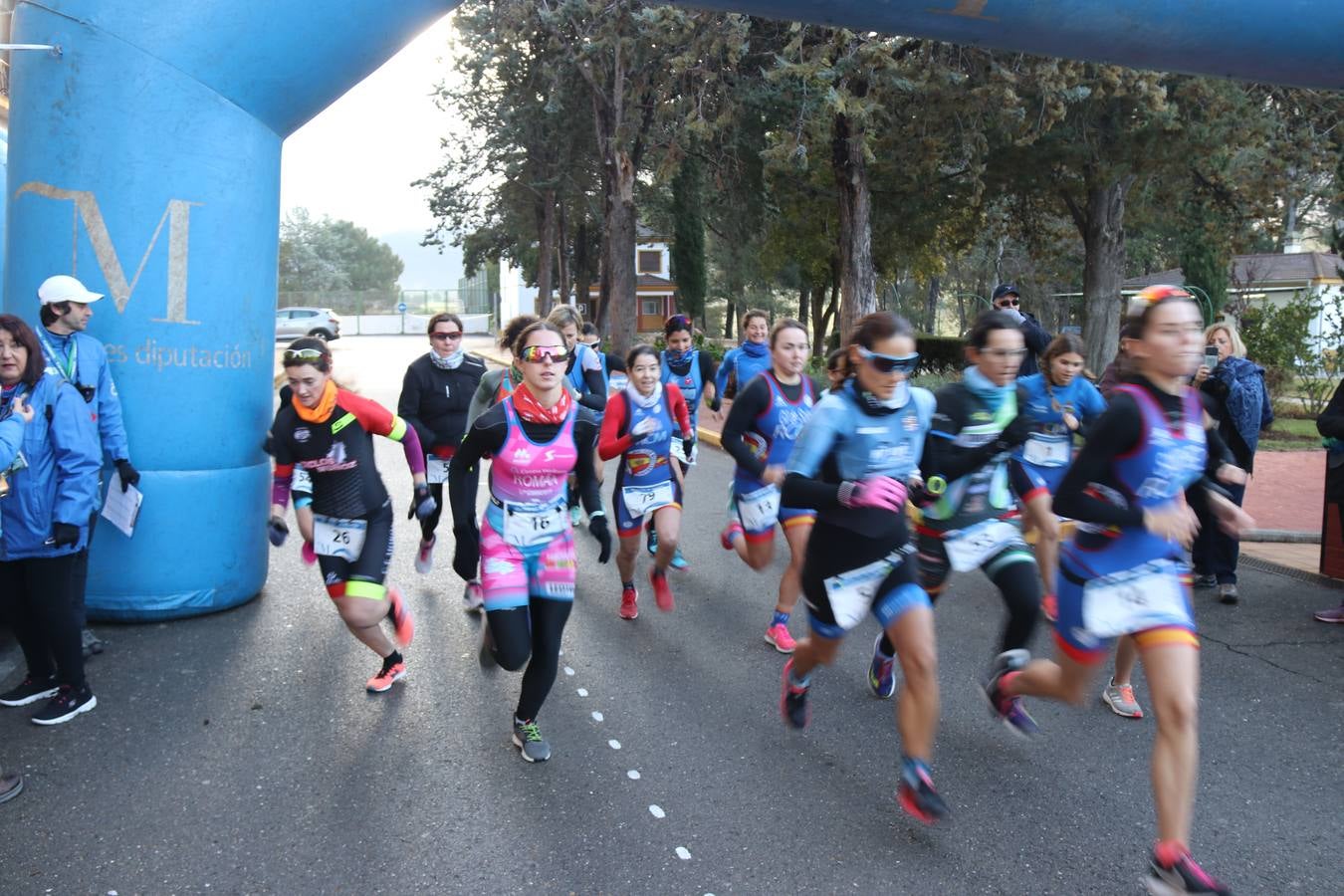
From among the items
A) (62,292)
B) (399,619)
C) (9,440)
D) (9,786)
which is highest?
(62,292)

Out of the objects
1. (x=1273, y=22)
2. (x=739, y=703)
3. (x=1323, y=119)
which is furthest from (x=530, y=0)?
(x=739, y=703)

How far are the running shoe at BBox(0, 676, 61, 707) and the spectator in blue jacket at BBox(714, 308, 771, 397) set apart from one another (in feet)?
15.2

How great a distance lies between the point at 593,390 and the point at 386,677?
123 inches

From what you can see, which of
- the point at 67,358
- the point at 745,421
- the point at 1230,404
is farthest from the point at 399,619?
the point at 1230,404

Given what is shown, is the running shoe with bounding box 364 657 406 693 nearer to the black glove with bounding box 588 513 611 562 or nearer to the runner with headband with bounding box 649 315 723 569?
the black glove with bounding box 588 513 611 562

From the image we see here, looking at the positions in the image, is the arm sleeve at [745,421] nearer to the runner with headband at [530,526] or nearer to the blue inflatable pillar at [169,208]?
the runner with headband at [530,526]

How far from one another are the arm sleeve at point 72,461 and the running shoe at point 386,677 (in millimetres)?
1512

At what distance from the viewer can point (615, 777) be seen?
4.18 m

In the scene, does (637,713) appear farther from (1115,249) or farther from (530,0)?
(1115,249)

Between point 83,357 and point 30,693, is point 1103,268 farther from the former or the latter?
point 30,693

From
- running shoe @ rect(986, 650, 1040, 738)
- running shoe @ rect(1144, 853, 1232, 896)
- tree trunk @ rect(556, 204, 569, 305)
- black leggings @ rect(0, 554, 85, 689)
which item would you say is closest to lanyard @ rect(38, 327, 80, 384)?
black leggings @ rect(0, 554, 85, 689)

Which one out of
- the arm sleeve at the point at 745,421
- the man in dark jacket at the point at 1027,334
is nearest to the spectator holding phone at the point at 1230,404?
the man in dark jacket at the point at 1027,334

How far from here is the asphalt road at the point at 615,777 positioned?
11.3 ft

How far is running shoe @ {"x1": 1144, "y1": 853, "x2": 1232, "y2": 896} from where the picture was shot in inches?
119
